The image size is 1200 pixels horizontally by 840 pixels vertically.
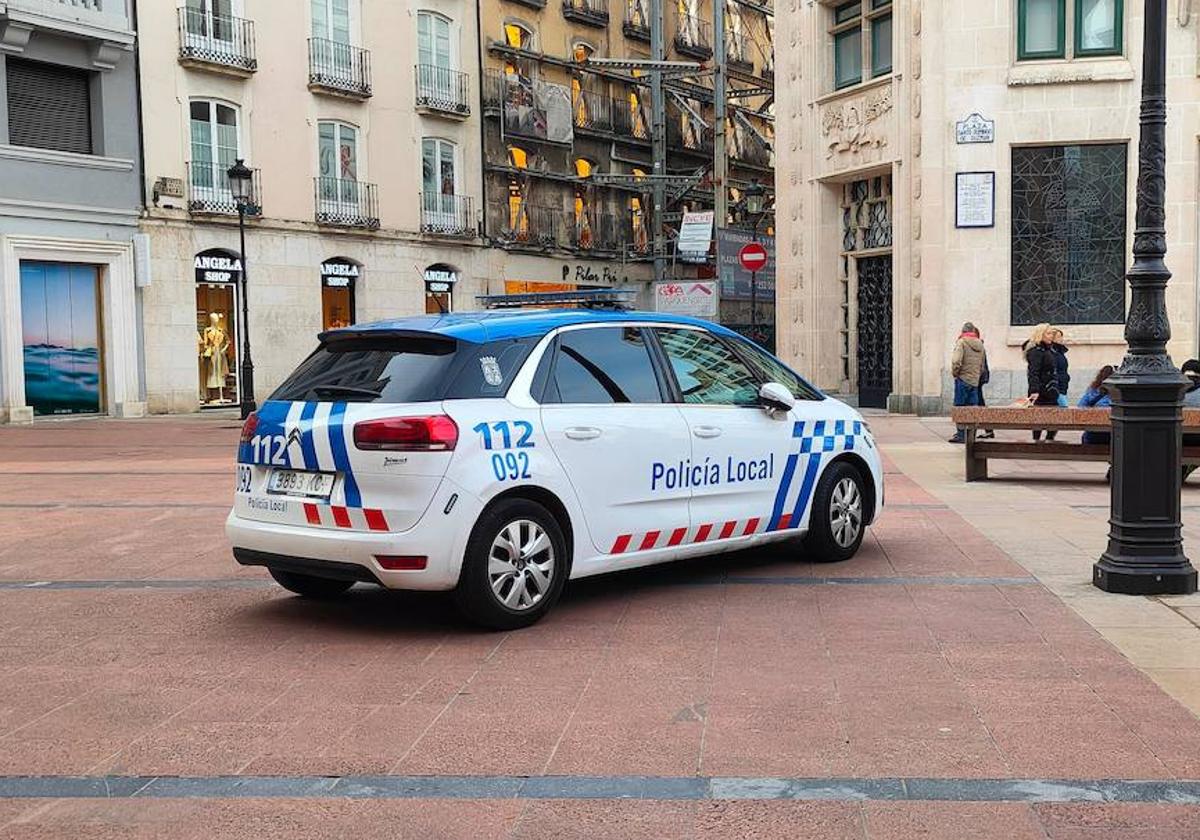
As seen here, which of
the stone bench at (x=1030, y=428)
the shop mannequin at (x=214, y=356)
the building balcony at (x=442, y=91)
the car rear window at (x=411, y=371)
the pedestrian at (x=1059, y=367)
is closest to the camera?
the car rear window at (x=411, y=371)

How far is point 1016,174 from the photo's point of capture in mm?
22375

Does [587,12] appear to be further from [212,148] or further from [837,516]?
[837,516]

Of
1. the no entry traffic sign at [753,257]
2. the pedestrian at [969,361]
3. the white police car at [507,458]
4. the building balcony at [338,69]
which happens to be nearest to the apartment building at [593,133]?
the building balcony at [338,69]

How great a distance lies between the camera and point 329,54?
109 ft

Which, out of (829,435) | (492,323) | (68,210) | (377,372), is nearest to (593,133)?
(68,210)

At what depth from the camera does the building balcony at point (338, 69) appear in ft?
107

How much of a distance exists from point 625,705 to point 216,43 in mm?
28535

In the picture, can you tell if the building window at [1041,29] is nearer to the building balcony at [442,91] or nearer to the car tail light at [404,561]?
the building balcony at [442,91]

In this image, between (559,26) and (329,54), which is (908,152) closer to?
(329,54)

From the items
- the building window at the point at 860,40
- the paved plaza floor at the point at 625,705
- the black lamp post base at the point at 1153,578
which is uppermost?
the building window at the point at 860,40

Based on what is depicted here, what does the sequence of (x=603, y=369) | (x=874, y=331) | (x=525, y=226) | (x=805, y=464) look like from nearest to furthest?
(x=603, y=369), (x=805, y=464), (x=874, y=331), (x=525, y=226)

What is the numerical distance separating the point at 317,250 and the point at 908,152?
637 inches

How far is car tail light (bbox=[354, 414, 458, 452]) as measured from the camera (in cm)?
623

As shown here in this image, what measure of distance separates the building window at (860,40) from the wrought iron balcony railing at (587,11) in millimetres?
16897
